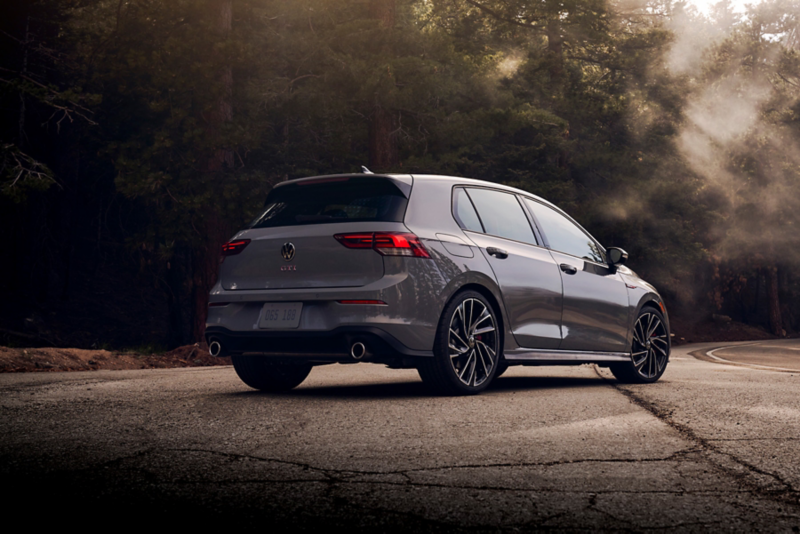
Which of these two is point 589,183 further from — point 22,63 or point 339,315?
point 339,315

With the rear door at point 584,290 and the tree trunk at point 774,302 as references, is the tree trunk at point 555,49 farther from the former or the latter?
the tree trunk at point 774,302

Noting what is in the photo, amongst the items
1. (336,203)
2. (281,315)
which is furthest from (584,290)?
(281,315)

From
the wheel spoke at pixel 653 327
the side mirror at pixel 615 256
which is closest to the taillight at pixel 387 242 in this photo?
the side mirror at pixel 615 256

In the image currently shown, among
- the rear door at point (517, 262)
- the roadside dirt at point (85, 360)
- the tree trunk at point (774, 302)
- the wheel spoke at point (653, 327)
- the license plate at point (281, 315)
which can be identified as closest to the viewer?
the license plate at point (281, 315)

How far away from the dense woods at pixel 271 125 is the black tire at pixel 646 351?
39.0 ft

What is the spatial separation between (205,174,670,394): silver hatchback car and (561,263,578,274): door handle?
0.01m

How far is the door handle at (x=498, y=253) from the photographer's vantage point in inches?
289

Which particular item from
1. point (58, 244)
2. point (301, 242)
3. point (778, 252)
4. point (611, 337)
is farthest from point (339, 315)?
point (778, 252)

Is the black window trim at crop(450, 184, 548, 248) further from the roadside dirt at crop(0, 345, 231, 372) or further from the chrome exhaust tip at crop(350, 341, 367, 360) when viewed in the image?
the roadside dirt at crop(0, 345, 231, 372)

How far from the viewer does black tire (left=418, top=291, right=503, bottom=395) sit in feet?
22.4

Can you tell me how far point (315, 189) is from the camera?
727 cm

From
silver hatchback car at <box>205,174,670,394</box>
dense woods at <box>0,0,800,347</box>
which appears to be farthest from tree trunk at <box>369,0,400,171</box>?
silver hatchback car at <box>205,174,670,394</box>

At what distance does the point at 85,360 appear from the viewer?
11961 millimetres

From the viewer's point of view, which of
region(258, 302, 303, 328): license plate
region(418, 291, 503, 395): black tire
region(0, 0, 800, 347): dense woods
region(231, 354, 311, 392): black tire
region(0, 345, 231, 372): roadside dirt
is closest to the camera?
region(258, 302, 303, 328): license plate
